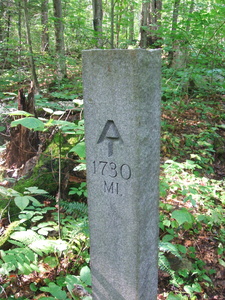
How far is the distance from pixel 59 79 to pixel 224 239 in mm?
7300

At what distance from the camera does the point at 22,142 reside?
13.5 feet

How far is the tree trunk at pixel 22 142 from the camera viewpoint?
13.3ft

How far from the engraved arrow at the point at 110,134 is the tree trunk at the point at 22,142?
2.80 m

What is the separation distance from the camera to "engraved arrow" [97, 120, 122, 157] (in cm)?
151

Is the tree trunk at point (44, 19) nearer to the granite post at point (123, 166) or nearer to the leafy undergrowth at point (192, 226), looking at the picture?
the leafy undergrowth at point (192, 226)

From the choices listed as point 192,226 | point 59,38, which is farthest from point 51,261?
point 59,38

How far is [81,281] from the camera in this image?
6.97ft

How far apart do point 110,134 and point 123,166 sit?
221 mm

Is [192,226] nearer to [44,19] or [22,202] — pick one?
[22,202]

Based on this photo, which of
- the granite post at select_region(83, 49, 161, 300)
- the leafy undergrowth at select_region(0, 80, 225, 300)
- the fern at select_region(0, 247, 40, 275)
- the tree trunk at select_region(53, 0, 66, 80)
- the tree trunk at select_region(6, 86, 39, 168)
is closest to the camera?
the granite post at select_region(83, 49, 161, 300)

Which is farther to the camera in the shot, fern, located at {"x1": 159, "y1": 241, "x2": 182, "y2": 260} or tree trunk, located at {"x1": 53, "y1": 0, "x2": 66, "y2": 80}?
tree trunk, located at {"x1": 53, "y1": 0, "x2": 66, "y2": 80}

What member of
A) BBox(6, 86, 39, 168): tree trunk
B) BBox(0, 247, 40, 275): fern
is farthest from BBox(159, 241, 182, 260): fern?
BBox(6, 86, 39, 168): tree trunk

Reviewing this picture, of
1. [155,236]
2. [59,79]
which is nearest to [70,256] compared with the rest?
[155,236]

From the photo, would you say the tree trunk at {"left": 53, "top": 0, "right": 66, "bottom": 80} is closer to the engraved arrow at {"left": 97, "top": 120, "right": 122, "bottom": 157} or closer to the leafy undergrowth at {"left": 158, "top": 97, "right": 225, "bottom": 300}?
the leafy undergrowth at {"left": 158, "top": 97, "right": 225, "bottom": 300}
